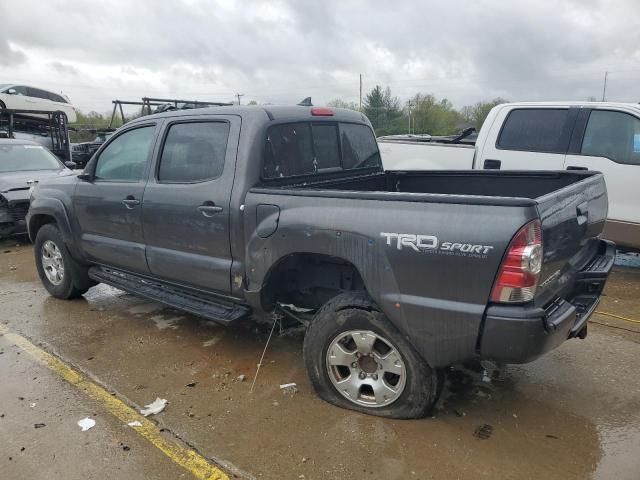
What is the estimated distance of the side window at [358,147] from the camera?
4258mm

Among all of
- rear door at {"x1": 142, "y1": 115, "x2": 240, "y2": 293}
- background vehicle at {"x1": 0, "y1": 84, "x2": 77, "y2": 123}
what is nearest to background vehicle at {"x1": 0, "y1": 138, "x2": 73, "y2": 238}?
rear door at {"x1": 142, "y1": 115, "x2": 240, "y2": 293}

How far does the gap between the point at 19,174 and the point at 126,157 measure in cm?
522

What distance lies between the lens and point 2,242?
870cm

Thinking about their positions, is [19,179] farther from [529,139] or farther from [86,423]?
[529,139]

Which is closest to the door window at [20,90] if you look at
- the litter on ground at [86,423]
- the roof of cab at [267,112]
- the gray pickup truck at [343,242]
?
the gray pickup truck at [343,242]

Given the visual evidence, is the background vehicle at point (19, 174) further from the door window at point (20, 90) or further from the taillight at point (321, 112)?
the door window at point (20, 90)

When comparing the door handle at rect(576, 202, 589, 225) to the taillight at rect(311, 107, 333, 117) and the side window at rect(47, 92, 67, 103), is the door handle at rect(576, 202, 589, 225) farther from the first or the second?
the side window at rect(47, 92, 67, 103)

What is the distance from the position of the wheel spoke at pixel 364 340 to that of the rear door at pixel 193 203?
42.3 inches

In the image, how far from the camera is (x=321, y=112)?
13.2 feet

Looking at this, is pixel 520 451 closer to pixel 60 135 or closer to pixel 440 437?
pixel 440 437

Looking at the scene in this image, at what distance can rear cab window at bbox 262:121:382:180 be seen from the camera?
3.61 m

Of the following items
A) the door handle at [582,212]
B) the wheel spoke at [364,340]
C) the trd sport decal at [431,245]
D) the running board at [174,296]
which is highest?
the door handle at [582,212]

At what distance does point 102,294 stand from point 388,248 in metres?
4.16

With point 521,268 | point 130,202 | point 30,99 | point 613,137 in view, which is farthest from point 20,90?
point 521,268
